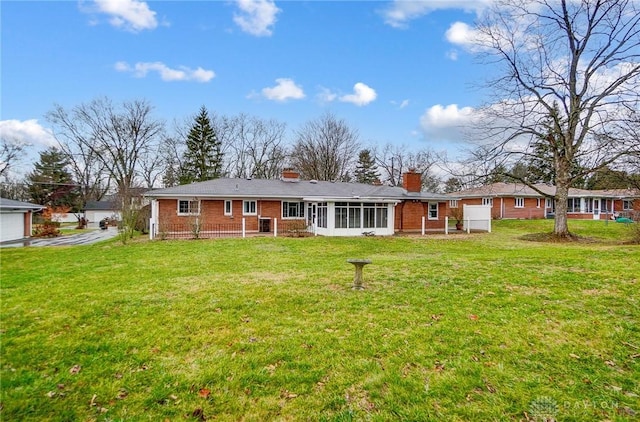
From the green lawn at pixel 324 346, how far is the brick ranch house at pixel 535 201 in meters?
25.2

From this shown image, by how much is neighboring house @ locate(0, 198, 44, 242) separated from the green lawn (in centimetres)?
1637

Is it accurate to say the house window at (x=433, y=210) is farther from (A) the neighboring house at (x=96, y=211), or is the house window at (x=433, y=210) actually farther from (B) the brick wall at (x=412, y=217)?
(A) the neighboring house at (x=96, y=211)

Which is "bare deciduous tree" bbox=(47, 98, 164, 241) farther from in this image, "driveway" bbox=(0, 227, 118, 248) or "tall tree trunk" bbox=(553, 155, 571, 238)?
"tall tree trunk" bbox=(553, 155, 571, 238)

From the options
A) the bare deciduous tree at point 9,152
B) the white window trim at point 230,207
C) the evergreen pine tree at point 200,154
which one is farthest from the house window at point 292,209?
the bare deciduous tree at point 9,152

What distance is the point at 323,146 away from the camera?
38.8m

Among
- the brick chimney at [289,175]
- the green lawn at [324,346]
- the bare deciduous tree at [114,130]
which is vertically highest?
the bare deciduous tree at [114,130]

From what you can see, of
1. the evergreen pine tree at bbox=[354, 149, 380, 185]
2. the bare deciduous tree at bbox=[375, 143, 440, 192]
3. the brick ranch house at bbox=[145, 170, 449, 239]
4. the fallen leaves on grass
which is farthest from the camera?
the evergreen pine tree at bbox=[354, 149, 380, 185]

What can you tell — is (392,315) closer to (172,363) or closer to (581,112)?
(172,363)

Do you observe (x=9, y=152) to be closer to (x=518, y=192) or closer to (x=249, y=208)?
(x=249, y=208)

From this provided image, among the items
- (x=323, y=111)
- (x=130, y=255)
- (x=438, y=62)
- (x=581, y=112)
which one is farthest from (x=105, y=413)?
(x=323, y=111)

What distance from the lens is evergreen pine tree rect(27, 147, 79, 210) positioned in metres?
42.1

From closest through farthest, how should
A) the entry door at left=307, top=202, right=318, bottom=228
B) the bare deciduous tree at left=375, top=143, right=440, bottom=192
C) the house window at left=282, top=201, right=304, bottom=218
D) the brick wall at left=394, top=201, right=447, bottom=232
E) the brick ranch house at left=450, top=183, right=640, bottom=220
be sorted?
the entry door at left=307, top=202, right=318, bottom=228 < the house window at left=282, top=201, right=304, bottom=218 < the brick wall at left=394, top=201, right=447, bottom=232 < the brick ranch house at left=450, top=183, right=640, bottom=220 < the bare deciduous tree at left=375, top=143, right=440, bottom=192

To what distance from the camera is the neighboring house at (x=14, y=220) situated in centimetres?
1956

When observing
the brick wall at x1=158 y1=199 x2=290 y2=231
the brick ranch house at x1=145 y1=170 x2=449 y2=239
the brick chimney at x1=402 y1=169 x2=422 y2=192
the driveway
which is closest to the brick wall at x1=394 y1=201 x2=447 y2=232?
the brick ranch house at x1=145 y1=170 x2=449 y2=239
